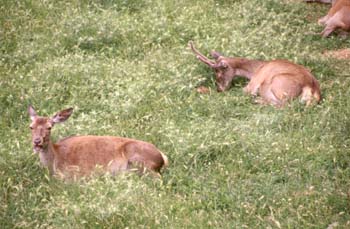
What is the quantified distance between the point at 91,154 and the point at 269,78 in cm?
307

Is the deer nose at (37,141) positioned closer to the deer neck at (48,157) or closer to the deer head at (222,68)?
the deer neck at (48,157)

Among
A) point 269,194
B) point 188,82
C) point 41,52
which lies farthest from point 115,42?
point 269,194

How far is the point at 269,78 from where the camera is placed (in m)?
10.5

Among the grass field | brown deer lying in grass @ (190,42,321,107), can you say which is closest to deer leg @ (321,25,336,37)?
the grass field

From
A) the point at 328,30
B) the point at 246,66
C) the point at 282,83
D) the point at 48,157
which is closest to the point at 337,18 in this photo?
the point at 328,30

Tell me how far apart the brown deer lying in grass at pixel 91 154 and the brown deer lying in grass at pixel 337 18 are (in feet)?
17.4

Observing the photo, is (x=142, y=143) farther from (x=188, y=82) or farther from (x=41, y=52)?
(x=41, y=52)

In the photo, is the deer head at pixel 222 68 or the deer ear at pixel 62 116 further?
the deer head at pixel 222 68

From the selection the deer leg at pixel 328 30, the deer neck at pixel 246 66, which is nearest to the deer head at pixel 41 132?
the deer neck at pixel 246 66

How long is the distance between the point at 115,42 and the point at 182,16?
53.7 inches

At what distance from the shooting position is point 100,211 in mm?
7062

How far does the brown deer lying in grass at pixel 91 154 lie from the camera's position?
8.19m

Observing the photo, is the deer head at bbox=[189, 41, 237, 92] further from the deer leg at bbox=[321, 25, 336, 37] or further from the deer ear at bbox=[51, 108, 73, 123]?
the deer ear at bbox=[51, 108, 73, 123]

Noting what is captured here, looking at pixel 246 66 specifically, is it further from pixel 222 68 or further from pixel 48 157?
pixel 48 157
